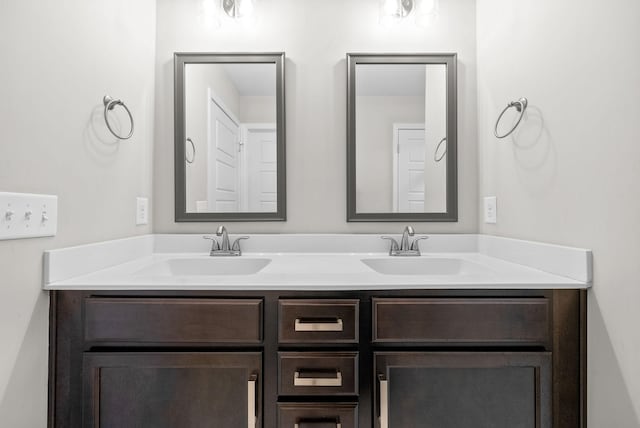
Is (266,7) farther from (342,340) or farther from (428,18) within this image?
(342,340)

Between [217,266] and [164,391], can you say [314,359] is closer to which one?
[164,391]

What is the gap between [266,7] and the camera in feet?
5.36

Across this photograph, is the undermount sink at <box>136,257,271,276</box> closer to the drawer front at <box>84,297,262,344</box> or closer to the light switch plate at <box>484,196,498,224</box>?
the drawer front at <box>84,297,262,344</box>

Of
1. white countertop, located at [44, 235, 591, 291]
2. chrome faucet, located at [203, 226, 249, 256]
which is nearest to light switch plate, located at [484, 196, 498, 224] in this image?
white countertop, located at [44, 235, 591, 291]

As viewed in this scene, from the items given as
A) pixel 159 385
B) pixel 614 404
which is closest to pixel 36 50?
pixel 159 385

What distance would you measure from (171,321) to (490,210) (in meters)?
1.29

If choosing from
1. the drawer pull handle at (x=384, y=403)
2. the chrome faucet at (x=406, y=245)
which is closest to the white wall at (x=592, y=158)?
the chrome faucet at (x=406, y=245)

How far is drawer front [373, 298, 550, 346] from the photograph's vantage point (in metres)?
1.00

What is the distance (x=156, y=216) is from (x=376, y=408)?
1211 millimetres

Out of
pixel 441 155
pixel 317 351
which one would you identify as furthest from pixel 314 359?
pixel 441 155

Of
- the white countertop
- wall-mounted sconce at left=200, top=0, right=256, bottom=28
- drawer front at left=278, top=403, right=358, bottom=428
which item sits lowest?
drawer front at left=278, top=403, right=358, bottom=428

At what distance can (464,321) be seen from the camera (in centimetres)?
101

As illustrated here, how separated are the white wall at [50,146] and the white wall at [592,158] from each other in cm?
145

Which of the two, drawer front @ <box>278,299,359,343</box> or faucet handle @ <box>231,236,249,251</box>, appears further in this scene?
faucet handle @ <box>231,236,249,251</box>
